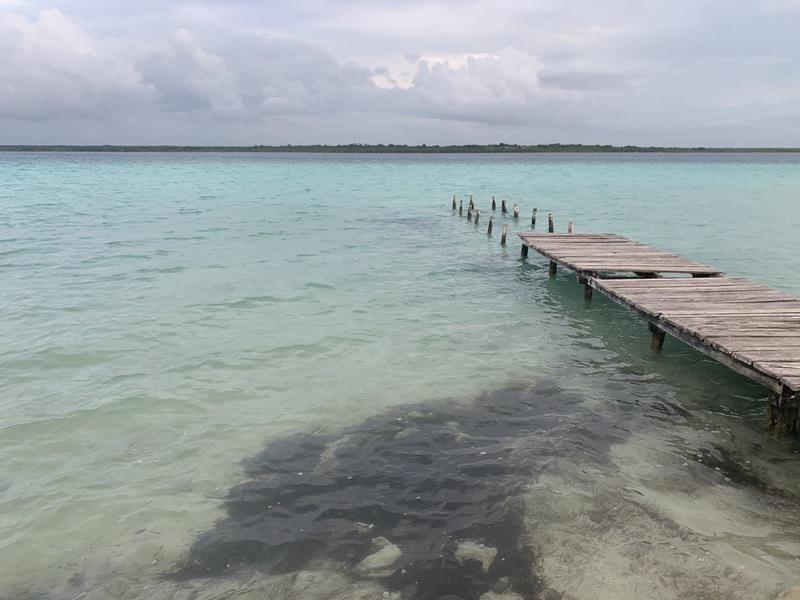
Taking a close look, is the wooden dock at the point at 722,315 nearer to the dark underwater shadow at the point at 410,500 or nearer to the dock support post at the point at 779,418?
the dock support post at the point at 779,418

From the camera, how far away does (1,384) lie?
29.5 feet

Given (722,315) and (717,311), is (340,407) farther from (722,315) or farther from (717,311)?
(717,311)

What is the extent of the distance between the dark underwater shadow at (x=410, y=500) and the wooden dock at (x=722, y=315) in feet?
6.18

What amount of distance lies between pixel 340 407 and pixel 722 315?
6130mm

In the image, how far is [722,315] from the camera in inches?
364

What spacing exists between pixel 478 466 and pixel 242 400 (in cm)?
372

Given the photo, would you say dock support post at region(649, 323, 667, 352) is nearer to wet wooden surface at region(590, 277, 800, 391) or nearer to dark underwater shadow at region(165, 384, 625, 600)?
wet wooden surface at region(590, 277, 800, 391)

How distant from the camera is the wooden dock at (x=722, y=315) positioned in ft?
23.5

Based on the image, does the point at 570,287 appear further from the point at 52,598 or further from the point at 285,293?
the point at 52,598

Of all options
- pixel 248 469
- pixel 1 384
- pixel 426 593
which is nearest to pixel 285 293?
pixel 1 384

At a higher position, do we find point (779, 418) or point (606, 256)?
point (606, 256)

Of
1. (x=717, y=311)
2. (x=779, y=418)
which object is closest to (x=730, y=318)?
(x=717, y=311)

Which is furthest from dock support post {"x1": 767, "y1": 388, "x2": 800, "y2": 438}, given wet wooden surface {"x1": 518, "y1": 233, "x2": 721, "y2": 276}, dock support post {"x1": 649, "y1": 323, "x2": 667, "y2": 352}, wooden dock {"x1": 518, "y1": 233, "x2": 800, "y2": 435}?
wet wooden surface {"x1": 518, "y1": 233, "x2": 721, "y2": 276}

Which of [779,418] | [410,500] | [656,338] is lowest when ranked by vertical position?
[410,500]
